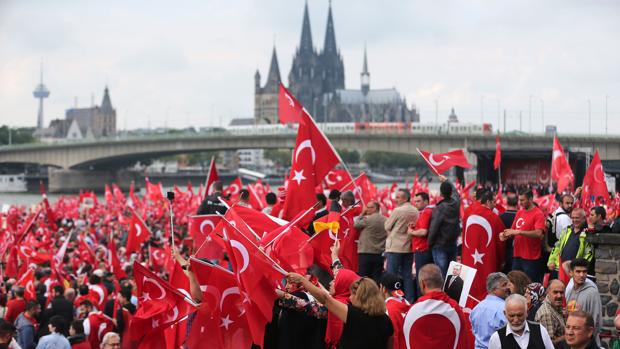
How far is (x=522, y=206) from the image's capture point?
11.4 metres

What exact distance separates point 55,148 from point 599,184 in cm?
7266

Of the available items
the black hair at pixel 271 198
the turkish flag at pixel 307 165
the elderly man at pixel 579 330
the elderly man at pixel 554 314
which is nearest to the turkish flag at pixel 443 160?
the turkish flag at pixel 307 165

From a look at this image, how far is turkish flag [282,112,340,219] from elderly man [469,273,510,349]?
16.2 feet

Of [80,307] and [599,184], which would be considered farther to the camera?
[599,184]

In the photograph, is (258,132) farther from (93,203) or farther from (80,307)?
(80,307)

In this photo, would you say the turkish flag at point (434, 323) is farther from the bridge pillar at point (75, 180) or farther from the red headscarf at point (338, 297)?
the bridge pillar at point (75, 180)

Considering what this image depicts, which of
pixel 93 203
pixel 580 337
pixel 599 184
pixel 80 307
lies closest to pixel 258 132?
pixel 93 203

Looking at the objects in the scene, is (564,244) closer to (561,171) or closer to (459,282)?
(459,282)

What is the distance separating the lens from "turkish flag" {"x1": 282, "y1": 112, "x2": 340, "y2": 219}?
12.8m

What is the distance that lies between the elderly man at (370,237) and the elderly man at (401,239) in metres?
0.20

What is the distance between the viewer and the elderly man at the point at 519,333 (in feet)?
22.5

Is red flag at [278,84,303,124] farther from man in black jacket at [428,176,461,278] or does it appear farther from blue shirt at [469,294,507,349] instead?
blue shirt at [469,294,507,349]

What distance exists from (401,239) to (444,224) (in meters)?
0.65

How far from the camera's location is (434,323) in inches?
293
